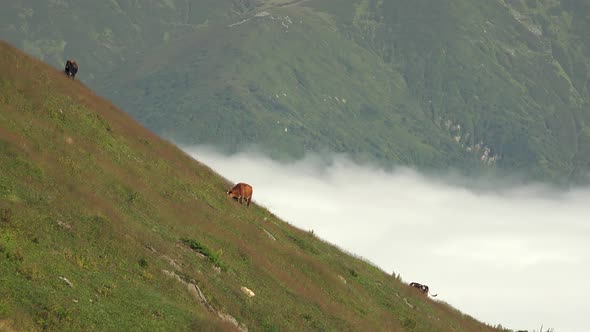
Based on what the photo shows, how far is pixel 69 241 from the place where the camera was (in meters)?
30.5

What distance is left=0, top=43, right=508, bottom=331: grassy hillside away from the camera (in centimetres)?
2778

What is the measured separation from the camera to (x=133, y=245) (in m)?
32.7

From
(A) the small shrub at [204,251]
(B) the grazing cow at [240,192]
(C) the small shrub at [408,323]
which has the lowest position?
(A) the small shrub at [204,251]

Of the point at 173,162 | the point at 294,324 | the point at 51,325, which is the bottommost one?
the point at 51,325

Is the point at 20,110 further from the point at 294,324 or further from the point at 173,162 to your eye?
the point at 294,324

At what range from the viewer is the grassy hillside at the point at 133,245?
27781 mm

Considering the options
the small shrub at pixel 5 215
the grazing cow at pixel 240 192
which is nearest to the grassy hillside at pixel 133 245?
the small shrub at pixel 5 215

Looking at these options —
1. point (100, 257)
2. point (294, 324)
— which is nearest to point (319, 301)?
point (294, 324)

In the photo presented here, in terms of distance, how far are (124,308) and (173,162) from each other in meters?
22.7

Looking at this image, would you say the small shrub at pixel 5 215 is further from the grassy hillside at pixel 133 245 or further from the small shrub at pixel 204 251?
the small shrub at pixel 204 251

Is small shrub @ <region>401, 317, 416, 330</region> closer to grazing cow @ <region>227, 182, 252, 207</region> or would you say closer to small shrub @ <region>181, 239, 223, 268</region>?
grazing cow @ <region>227, 182, 252, 207</region>

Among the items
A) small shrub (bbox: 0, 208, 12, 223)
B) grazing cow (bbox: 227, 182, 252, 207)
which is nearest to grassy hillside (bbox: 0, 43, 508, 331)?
small shrub (bbox: 0, 208, 12, 223)

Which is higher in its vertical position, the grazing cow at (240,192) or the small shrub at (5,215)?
the grazing cow at (240,192)

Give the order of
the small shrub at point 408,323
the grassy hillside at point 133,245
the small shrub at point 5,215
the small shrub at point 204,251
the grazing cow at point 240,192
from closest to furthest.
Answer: the grassy hillside at point 133,245
the small shrub at point 5,215
the small shrub at point 204,251
the small shrub at point 408,323
the grazing cow at point 240,192
